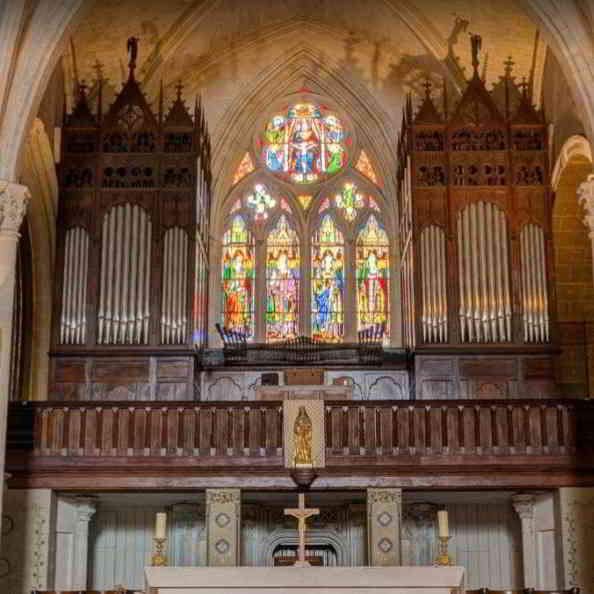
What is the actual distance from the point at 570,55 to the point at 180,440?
7135 millimetres

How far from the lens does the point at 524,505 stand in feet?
56.3

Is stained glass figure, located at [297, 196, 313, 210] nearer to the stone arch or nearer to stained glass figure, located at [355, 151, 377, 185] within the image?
stained glass figure, located at [355, 151, 377, 185]

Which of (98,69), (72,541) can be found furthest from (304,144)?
(72,541)

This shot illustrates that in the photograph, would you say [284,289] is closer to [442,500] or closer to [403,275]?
[403,275]

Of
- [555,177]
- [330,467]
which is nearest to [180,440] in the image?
[330,467]

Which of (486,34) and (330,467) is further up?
(486,34)

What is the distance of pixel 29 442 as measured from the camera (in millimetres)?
16234

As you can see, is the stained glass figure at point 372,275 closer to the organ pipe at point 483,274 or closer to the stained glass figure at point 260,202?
the stained glass figure at point 260,202

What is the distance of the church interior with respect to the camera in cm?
1568

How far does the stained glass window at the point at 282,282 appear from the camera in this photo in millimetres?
22094

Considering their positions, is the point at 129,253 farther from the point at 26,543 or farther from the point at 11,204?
the point at 26,543

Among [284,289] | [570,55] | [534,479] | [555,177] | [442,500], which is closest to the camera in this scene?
[570,55]

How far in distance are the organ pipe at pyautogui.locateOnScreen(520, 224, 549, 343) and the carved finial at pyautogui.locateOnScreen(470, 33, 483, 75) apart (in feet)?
9.65

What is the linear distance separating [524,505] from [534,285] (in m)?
3.58
